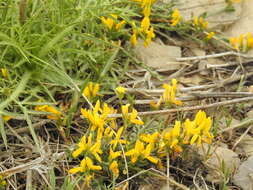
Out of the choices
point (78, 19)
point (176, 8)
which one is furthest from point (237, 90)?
point (78, 19)

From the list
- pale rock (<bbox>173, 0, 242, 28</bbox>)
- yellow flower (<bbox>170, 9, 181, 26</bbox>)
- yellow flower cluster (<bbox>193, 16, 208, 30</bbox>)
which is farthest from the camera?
pale rock (<bbox>173, 0, 242, 28</bbox>)

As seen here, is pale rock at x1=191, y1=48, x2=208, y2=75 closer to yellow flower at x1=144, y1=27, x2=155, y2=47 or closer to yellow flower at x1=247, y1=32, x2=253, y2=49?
yellow flower at x1=247, y1=32, x2=253, y2=49

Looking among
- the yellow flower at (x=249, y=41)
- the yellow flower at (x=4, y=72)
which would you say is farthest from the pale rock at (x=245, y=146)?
the yellow flower at (x=4, y=72)

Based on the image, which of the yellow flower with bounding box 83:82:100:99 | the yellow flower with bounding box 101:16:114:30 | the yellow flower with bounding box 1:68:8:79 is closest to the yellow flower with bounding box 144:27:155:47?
the yellow flower with bounding box 101:16:114:30

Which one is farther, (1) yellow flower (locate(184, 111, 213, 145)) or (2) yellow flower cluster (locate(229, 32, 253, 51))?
(2) yellow flower cluster (locate(229, 32, 253, 51))

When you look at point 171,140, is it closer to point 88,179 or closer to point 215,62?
point 88,179

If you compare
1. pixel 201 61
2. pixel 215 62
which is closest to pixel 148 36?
pixel 201 61
